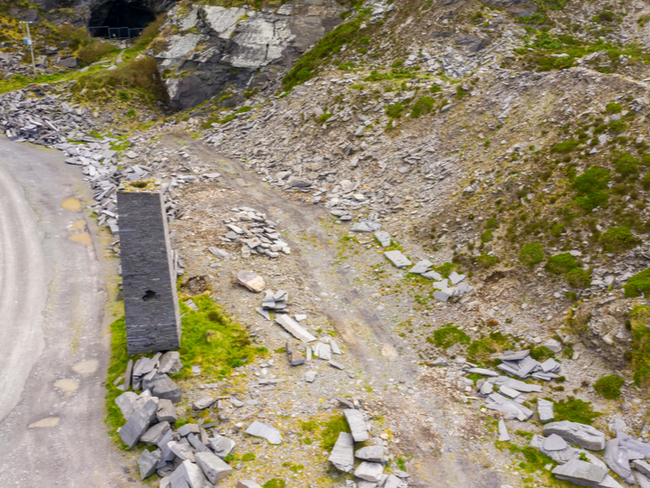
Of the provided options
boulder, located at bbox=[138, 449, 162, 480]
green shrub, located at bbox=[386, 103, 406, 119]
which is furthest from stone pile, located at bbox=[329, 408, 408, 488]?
green shrub, located at bbox=[386, 103, 406, 119]

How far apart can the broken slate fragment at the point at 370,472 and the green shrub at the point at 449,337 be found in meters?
6.72

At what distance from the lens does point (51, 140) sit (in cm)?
3819

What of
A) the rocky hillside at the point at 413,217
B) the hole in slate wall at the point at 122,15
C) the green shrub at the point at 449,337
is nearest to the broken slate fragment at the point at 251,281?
the rocky hillside at the point at 413,217

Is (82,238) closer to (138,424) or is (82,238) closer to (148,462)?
(138,424)

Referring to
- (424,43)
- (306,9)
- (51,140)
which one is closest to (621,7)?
(424,43)

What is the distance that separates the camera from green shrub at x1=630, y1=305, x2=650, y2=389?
14.6 meters

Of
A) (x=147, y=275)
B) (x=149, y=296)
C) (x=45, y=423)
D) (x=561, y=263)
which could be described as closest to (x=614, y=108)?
(x=561, y=263)

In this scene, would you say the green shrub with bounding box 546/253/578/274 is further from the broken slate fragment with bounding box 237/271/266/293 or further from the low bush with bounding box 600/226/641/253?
the broken slate fragment with bounding box 237/271/266/293

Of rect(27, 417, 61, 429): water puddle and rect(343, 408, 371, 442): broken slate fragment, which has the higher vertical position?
rect(343, 408, 371, 442): broken slate fragment

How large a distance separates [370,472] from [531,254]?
11929mm

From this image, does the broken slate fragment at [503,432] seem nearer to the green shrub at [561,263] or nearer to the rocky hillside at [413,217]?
the rocky hillside at [413,217]

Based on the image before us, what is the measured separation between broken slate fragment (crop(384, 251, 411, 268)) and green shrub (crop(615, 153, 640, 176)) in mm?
10148

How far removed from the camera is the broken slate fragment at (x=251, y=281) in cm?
2083

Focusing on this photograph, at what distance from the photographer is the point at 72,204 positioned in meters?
28.9
